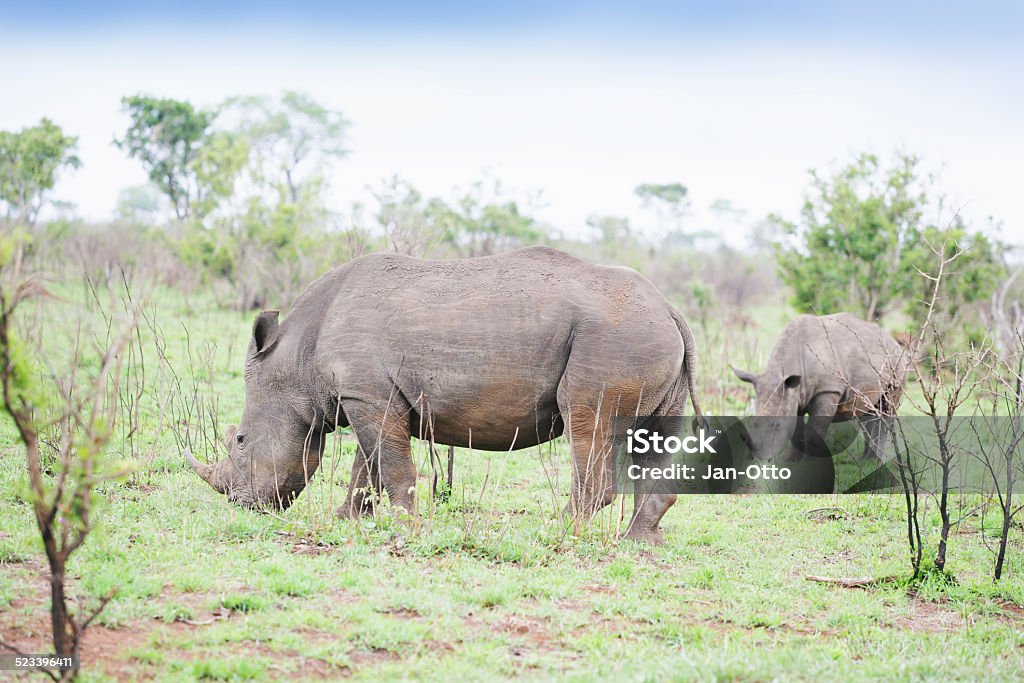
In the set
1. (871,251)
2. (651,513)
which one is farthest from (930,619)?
(871,251)

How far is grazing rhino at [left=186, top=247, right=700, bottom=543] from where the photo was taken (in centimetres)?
733

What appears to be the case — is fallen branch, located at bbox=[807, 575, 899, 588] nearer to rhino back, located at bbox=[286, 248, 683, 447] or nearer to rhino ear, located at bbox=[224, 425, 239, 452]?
rhino back, located at bbox=[286, 248, 683, 447]

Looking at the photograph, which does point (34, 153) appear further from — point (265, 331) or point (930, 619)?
point (930, 619)

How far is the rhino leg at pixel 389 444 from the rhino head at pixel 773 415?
15.8 feet

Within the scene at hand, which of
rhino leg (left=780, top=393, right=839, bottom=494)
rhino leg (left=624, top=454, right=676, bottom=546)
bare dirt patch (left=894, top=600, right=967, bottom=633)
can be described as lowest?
rhino leg (left=780, top=393, right=839, bottom=494)

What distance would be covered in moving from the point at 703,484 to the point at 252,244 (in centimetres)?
1598

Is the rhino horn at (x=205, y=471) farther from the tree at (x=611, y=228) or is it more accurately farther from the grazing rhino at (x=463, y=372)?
the tree at (x=611, y=228)

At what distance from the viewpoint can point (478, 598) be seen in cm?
574

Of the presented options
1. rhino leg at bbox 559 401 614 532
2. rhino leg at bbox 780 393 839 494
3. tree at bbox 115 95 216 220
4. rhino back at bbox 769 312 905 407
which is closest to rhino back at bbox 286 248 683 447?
rhino leg at bbox 559 401 614 532

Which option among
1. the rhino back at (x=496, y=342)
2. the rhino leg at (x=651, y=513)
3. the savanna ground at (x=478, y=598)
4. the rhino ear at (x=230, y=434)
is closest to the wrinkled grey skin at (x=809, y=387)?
the savanna ground at (x=478, y=598)

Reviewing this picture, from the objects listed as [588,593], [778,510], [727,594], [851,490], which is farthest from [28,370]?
[851,490]

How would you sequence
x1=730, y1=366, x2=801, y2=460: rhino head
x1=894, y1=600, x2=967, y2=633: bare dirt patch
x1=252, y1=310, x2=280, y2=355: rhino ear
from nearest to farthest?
x1=894, y1=600, x2=967, y2=633: bare dirt patch → x1=252, y1=310, x2=280, y2=355: rhino ear → x1=730, y1=366, x2=801, y2=460: rhino head

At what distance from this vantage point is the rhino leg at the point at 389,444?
7.41 metres

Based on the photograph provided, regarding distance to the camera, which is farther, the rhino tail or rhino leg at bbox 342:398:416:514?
the rhino tail
